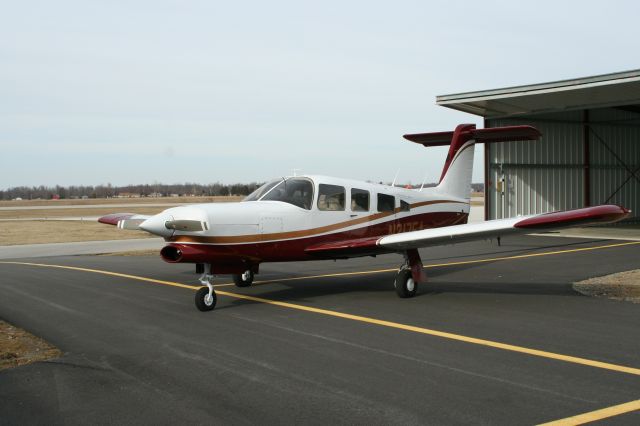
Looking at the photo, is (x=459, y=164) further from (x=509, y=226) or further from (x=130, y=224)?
(x=130, y=224)

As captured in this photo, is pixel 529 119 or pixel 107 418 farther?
pixel 529 119

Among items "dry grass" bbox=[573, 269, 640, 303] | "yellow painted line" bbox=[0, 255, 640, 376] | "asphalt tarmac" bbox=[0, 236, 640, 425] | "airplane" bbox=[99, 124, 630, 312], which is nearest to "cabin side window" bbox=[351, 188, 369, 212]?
"airplane" bbox=[99, 124, 630, 312]

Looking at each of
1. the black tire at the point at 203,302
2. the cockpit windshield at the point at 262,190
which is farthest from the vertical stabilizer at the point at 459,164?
the black tire at the point at 203,302

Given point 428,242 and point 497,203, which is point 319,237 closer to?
point 428,242

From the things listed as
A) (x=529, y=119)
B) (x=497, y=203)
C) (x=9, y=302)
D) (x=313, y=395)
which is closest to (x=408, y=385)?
(x=313, y=395)

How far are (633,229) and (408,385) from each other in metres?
26.8

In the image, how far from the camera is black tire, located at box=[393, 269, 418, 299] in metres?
10.9

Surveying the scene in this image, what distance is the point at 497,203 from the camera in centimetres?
2820

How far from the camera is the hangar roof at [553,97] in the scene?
21094mm

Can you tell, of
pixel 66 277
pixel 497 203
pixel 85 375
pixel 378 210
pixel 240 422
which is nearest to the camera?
pixel 240 422

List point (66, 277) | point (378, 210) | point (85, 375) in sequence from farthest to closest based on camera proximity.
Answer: point (66, 277) → point (378, 210) → point (85, 375)

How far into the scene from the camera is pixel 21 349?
24.2 feet

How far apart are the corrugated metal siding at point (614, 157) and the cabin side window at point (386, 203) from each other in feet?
74.9

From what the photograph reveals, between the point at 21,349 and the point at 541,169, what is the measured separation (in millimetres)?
27094
